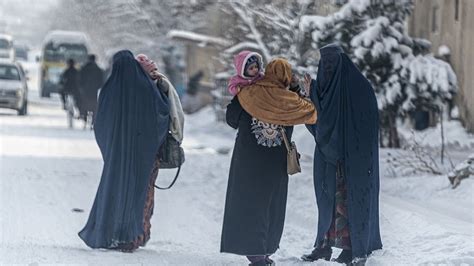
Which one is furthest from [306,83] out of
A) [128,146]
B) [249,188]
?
[128,146]

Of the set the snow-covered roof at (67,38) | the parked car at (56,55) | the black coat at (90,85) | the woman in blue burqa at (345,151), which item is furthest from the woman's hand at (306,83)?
the snow-covered roof at (67,38)

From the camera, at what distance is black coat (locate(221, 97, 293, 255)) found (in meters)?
9.32

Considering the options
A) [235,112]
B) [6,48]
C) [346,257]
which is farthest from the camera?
[6,48]

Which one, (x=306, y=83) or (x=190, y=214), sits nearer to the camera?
(x=306, y=83)

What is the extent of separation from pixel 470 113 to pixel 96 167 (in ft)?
22.5

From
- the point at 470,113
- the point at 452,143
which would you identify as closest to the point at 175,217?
the point at 452,143

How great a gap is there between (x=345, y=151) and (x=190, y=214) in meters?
4.82

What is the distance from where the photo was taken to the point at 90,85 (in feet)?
91.7

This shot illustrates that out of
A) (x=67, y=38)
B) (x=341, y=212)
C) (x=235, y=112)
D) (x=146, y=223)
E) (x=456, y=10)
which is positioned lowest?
(x=146, y=223)

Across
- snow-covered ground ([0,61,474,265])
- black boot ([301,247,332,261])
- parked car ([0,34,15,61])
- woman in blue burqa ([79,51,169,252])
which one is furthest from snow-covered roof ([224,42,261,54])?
parked car ([0,34,15,61])

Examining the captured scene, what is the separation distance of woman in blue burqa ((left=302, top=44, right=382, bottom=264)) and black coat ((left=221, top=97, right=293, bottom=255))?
435mm

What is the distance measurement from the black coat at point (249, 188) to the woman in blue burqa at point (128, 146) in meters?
1.19

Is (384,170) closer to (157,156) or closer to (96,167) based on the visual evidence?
(96,167)

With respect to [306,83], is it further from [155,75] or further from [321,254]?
[155,75]
